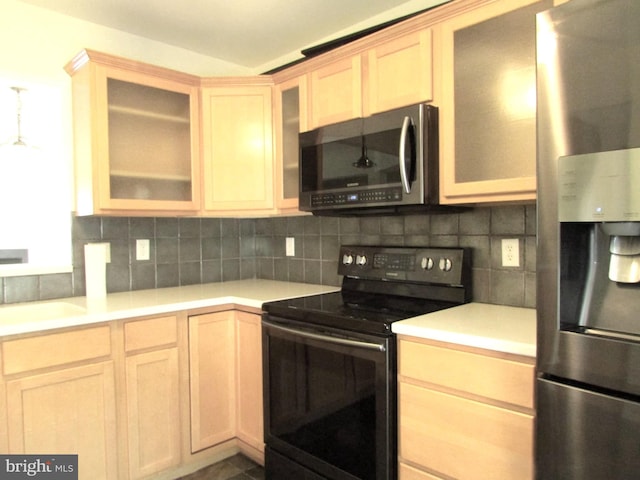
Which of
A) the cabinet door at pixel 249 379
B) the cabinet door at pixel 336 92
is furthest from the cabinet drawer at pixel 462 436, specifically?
the cabinet door at pixel 336 92

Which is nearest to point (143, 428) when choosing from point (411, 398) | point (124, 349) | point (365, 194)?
point (124, 349)

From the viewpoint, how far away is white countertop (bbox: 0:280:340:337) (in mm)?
1743

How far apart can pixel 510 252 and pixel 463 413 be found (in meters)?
0.74

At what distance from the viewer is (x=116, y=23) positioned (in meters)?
2.39

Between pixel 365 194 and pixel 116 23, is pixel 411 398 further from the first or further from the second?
pixel 116 23

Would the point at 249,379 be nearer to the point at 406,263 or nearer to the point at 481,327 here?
the point at 406,263

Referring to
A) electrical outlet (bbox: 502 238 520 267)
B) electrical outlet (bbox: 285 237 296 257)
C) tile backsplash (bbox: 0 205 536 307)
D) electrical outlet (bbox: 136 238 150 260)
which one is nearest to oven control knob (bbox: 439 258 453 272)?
tile backsplash (bbox: 0 205 536 307)

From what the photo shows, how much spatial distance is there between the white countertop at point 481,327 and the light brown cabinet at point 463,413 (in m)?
0.03

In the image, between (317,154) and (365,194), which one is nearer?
(365,194)

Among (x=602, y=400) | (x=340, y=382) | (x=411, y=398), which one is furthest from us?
(x=340, y=382)

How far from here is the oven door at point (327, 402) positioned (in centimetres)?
154

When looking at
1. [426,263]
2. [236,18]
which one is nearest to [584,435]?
[426,263]

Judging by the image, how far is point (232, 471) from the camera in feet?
7.27

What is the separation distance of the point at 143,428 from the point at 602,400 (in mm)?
1844
